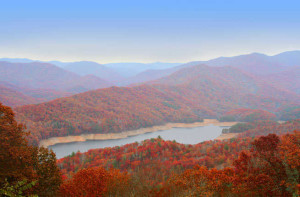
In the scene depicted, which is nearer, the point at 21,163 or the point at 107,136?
the point at 21,163

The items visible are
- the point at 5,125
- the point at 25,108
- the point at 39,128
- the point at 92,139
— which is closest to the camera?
the point at 5,125

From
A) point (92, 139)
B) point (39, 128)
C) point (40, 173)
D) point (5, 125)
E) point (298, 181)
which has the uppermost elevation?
point (5, 125)

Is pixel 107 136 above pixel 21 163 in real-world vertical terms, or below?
below

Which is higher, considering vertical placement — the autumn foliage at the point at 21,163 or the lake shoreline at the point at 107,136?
the autumn foliage at the point at 21,163

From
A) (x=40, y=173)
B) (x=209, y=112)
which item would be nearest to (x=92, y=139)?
(x=40, y=173)

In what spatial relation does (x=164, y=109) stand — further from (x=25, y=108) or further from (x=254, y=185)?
(x=254, y=185)

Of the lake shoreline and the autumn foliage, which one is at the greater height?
the autumn foliage

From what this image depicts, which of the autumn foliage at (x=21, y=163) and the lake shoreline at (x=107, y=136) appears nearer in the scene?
the autumn foliage at (x=21, y=163)

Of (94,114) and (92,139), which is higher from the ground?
(94,114)

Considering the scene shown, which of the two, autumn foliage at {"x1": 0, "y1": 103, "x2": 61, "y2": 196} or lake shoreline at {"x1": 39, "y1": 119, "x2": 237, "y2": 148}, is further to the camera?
lake shoreline at {"x1": 39, "y1": 119, "x2": 237, "y2": 148}

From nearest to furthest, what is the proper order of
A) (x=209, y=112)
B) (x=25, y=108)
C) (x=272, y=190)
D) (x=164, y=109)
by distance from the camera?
1. (x=272, y=190)
2. (x=25, y=108)
3. (x=164, y=109)
4. (x=209, y=112)

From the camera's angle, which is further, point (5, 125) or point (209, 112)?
point (209, 112)
